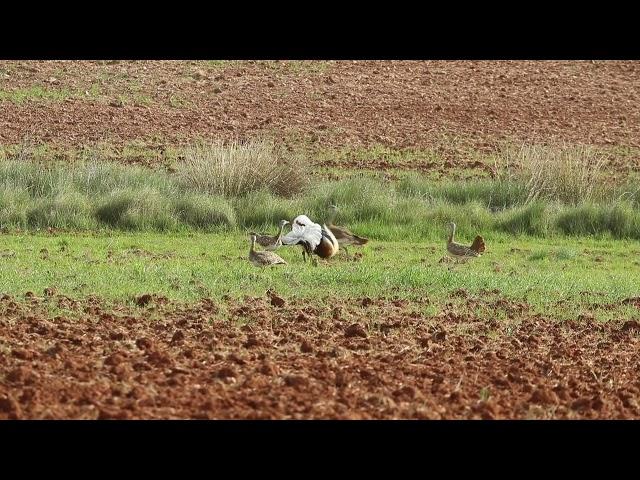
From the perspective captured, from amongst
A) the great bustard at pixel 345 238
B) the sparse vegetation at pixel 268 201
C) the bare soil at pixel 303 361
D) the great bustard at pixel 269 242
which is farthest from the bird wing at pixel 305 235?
the sparse vegetation at pixel 268 201

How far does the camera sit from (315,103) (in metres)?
33.4

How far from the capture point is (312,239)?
14.7 m

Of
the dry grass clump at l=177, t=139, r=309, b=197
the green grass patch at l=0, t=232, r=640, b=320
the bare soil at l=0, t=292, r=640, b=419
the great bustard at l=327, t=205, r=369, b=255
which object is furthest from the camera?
the dry grass clump at l=177, t=139, r=309, b=197

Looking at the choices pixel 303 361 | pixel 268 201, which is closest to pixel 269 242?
pixel 268 201

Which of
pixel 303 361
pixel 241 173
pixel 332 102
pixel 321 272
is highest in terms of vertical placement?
pixel 303 361

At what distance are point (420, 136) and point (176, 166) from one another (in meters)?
8.13

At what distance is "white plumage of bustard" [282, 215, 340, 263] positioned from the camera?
14.7m

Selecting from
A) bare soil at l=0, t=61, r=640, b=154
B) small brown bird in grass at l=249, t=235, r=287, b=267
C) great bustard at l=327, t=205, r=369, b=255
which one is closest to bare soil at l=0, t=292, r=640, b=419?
small brown bird in grass at l=249, t=235, r=287, b=267

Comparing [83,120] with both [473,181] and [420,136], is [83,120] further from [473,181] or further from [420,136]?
[473,181]

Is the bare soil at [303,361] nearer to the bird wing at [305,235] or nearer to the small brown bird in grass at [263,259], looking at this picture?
the small brown bird in grass at [263,259]

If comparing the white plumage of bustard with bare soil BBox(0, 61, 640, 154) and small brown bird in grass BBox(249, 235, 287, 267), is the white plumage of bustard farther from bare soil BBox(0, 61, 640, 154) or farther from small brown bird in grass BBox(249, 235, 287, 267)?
bare soil BBox(0, 61, 640, 154)

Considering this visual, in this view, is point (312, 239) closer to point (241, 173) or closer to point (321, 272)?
point (321, 272)

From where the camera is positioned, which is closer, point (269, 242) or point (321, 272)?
point (321, 272)

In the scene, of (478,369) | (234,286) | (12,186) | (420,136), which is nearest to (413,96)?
(420,136)
